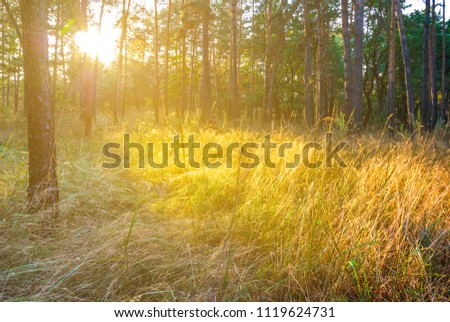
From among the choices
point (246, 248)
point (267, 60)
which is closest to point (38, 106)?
point (246, 248)

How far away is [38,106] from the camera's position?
2510mm

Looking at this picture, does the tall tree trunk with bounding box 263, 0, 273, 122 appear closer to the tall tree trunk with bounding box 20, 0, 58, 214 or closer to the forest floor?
the forest floor

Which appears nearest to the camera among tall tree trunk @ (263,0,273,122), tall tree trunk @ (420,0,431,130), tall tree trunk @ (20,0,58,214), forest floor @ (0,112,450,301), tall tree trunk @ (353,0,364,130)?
forest floor @ (0,112,450,301)

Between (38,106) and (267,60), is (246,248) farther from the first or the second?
(267,60)

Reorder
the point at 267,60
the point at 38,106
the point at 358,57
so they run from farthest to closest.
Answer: the point at 267,60 → the point at 358,57 → the point at 38,106

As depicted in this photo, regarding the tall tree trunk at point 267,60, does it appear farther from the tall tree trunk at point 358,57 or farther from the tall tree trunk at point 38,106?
the tall tree trunk at point 38,106

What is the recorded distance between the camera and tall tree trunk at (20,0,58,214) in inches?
96.4

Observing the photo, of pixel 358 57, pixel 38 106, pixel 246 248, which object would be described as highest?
pixel 358 57

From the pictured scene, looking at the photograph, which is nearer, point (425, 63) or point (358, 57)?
point (358, 57)

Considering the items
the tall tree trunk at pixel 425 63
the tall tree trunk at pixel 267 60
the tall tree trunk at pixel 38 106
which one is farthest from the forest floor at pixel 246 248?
the tall tree trunk at pixel 425 63

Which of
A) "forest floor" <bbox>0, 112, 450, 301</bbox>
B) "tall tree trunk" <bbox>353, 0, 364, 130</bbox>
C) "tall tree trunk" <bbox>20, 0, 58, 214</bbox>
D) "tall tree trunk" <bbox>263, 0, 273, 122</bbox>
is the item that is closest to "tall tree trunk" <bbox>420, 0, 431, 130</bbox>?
"tall tree trunk" <bbox>263, 0, 273, 122</bbox>
